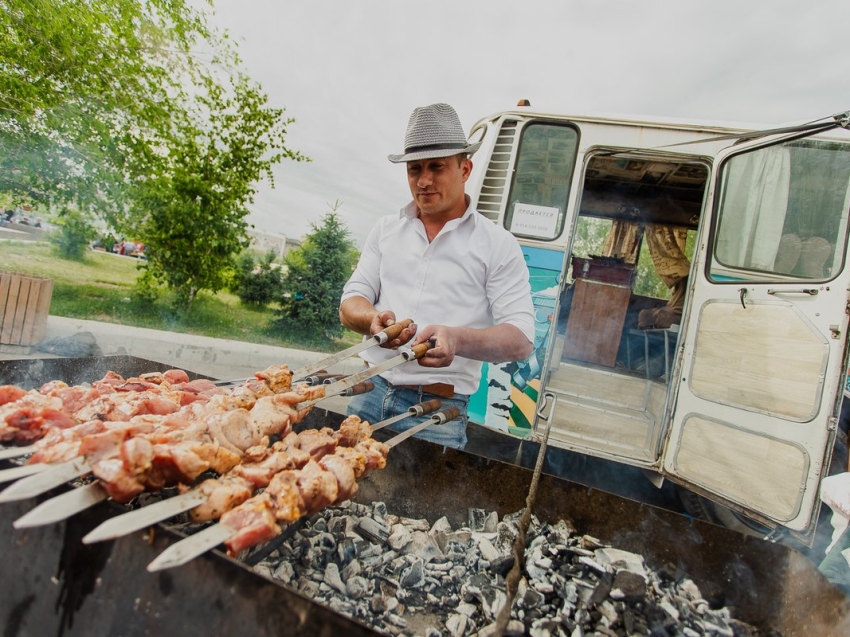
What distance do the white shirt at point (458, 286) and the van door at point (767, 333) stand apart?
7.15 feet

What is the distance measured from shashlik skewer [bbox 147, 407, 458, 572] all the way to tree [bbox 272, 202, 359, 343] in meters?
11.8

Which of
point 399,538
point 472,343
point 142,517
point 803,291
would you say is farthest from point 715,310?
point 142,517

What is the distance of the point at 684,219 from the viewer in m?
8.09

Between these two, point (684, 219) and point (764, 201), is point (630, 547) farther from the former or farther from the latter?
point (684, 219)

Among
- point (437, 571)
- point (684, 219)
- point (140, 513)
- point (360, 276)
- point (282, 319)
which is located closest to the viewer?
point (140, 513)

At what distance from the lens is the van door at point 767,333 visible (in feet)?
10.6

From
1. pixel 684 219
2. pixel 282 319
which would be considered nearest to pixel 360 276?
pixel 684 219

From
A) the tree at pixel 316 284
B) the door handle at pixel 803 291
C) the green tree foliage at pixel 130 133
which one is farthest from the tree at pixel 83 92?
the door handle at pixel 803 291

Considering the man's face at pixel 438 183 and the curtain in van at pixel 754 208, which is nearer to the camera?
the man's face at pixel 438 183

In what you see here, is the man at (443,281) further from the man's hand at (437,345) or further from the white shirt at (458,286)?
the man's hand at (437,345)

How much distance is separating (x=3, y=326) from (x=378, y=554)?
331 inches

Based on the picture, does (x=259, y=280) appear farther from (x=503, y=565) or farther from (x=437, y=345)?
(x=503, y=565)

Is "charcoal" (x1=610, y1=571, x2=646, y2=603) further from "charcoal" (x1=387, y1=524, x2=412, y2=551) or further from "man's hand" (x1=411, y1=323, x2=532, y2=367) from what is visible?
"man's hand" (x1=411, y1=323, x2=532, y2=367)

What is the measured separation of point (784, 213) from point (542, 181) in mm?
2356
